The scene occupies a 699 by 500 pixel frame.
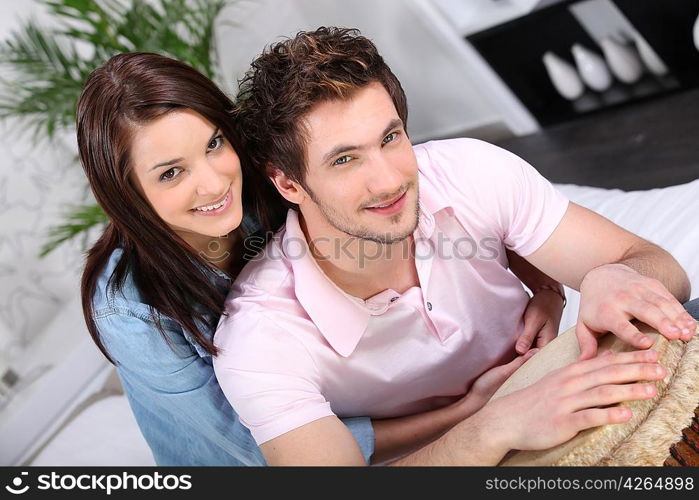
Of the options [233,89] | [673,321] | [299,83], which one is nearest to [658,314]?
[673,321]

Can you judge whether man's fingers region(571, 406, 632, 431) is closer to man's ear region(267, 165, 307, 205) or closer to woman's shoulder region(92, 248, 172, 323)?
man's ear region(267, 165, 307, 205)

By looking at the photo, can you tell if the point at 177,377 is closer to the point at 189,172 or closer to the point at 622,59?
the point at 189,172

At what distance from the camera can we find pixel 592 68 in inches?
134

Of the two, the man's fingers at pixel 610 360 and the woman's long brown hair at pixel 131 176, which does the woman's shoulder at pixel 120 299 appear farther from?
the man's fingers at pixel 610 360

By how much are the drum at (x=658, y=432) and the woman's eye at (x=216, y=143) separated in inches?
31.6

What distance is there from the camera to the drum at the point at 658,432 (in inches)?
40.5

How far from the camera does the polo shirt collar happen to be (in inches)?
59.9

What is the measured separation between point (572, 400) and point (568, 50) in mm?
2717

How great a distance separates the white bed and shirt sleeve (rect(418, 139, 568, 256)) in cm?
37

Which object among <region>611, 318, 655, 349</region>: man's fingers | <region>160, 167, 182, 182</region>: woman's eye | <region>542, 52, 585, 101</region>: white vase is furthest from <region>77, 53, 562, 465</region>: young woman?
<region>542, 52, 585, 101</region>: white vase

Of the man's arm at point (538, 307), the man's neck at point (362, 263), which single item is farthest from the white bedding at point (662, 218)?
the man's neck at point (362, 263)

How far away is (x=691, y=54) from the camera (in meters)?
3.16

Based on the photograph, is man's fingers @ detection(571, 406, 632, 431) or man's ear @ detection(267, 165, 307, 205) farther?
man's ear @ detection(267, 165, 307, 205)

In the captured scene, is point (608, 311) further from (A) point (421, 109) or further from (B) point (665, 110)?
(A) point (421, 109)
